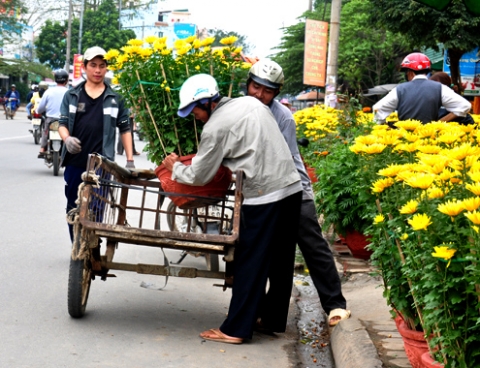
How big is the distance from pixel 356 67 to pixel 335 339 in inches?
1096

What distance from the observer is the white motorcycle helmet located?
5.31 metres

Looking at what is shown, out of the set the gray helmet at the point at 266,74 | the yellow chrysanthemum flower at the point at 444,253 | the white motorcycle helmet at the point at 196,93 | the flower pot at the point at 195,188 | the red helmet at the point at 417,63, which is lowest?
the flower pot at the point at 195,188

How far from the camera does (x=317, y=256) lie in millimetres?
6023

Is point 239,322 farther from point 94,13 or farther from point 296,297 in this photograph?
point 94,13

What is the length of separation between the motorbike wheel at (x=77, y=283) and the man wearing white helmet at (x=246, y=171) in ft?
2.87

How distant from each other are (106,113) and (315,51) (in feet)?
49.0

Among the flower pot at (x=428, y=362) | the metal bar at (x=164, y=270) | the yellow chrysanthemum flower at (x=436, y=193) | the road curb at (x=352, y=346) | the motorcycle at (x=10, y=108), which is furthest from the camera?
the motorcycle at (x=10, y=108)

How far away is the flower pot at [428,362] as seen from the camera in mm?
3754

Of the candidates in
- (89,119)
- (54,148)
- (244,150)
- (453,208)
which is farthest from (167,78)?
(54,148)

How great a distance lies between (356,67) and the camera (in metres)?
32.6

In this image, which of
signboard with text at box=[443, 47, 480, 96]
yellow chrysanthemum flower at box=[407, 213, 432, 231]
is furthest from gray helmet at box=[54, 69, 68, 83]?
yellow chrysanthemum flower at box=[407, 213, 432, 231]

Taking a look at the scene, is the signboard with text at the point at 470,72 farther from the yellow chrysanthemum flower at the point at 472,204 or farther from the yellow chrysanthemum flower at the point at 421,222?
the yellow chrysanthemum flower at the point at 472,204

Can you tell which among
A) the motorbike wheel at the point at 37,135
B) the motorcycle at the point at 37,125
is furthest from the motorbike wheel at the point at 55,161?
the motorbike wheel at the point at 37,135

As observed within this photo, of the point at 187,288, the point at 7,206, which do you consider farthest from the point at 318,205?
the point at 7,206
